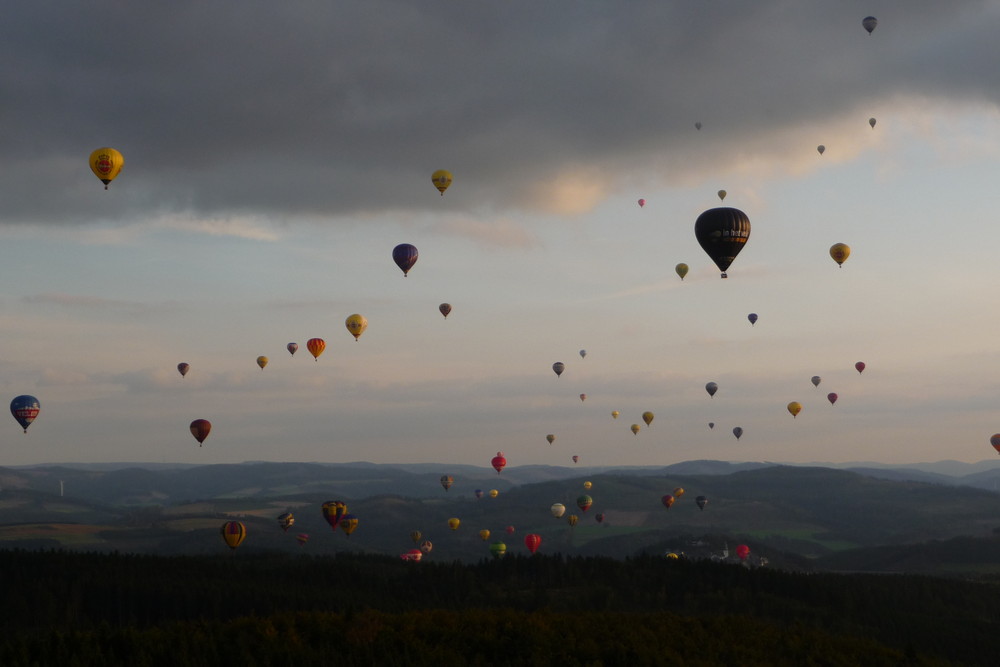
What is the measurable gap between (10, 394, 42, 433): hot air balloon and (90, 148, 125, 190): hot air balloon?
55582 mm

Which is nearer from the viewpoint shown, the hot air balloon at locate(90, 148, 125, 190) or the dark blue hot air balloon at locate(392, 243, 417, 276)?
the hot air balloon at locate(90, 148, 125, 190)

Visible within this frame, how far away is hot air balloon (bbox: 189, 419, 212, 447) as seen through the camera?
167875 millimetres

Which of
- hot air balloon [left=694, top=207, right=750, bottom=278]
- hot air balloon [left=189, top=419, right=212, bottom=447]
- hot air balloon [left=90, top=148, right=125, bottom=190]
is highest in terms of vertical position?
hot air balloon [left=90, top=148, right=125, bottom=190]

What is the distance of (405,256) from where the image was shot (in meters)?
143

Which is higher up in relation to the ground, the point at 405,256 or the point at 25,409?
the point at 405,256

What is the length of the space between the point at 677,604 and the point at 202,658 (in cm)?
15647

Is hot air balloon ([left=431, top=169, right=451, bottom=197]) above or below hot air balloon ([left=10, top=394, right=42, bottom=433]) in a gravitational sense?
above

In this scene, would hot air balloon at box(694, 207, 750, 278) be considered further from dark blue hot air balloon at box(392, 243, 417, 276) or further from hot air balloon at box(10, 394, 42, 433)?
hot air balloon at box(10, 394, 42, 433)

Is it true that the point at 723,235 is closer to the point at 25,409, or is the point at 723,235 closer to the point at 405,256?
the point at 405,256

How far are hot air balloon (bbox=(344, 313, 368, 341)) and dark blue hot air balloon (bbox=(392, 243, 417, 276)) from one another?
1898 centimetres

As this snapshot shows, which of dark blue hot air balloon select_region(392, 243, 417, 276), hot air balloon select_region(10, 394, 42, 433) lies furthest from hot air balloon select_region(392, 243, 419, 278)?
hot air balloon select_region(10, 394, 42, 433)

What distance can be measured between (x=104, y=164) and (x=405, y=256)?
40887 mm

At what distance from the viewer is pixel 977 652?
17525 cm

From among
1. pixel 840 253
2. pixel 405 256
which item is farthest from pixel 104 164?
pixel 840 253
